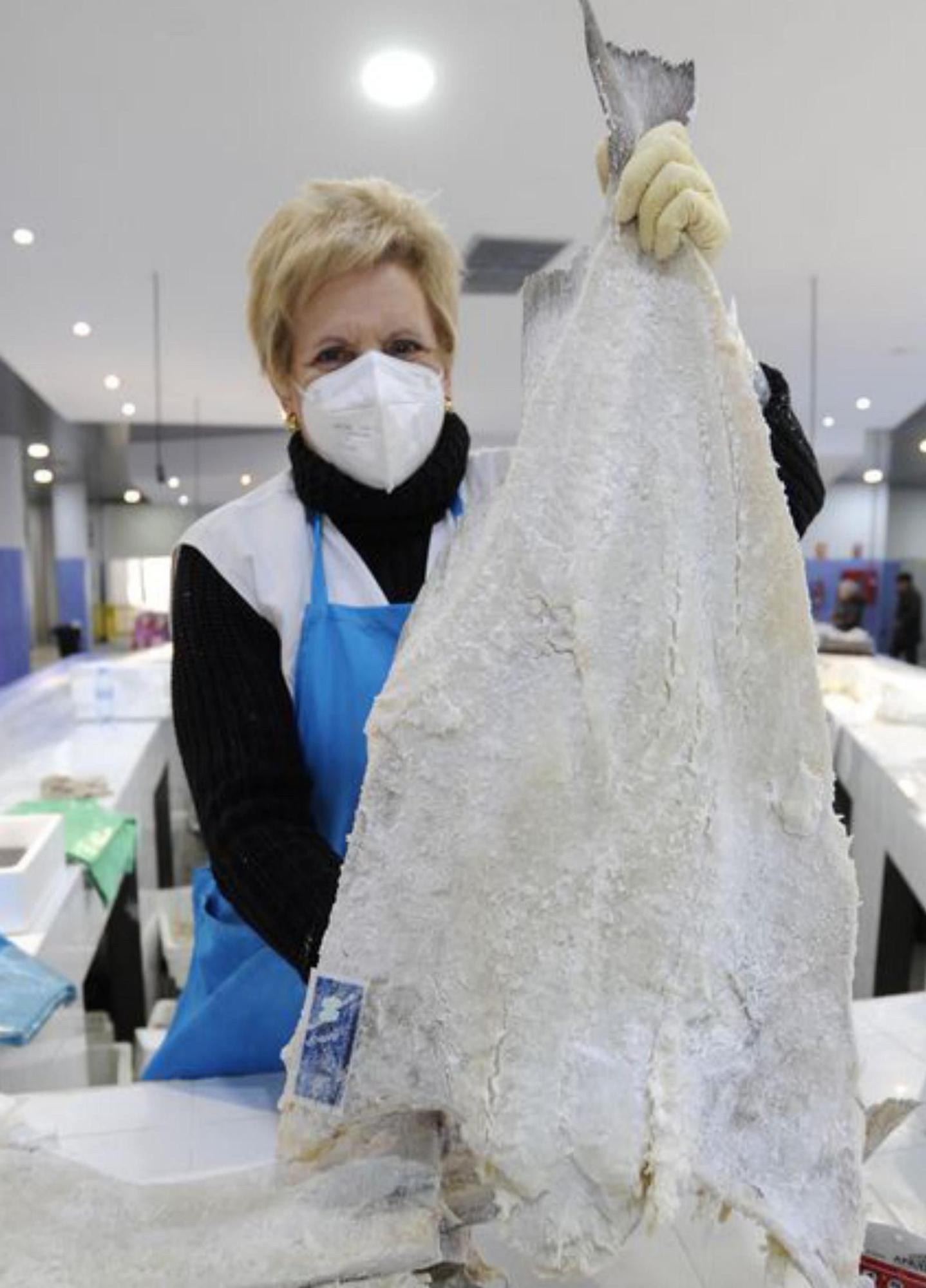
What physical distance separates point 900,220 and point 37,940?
500 centimetres

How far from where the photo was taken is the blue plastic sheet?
1582 mm

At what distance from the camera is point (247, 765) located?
1181mm

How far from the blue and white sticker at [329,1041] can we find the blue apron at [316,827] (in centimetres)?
46

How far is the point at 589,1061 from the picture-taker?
69cm

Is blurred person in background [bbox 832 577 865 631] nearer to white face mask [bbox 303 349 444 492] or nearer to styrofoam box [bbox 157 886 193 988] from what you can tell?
styrofoam box [bbox 157 886 193 988]

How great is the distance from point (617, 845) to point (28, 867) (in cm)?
169

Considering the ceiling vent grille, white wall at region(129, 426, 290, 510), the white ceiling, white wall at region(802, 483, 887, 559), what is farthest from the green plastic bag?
white wall at region(802, 483, 887, 559)

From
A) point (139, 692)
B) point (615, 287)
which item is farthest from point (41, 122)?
point (615, 287)

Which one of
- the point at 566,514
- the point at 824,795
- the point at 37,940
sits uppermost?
the point at 566,514

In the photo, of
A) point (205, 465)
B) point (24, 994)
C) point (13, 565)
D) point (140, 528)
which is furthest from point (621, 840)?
point (140, 528)

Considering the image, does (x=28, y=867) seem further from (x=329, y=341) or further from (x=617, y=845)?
(x=617, y=845)

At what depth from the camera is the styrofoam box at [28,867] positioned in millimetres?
2025

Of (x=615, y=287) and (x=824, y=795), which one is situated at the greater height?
(x=615, y=287)

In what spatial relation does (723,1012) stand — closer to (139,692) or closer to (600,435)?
(600,435)
